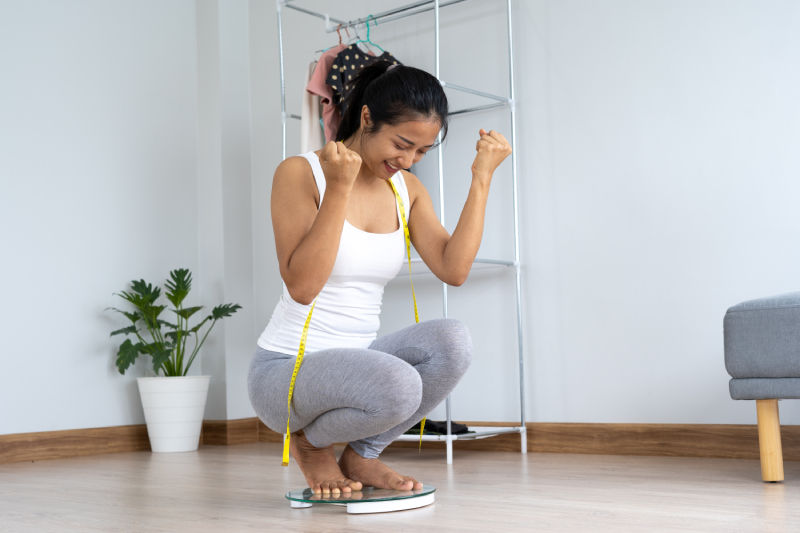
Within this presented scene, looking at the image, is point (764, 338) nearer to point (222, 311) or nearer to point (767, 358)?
point (767, 358)

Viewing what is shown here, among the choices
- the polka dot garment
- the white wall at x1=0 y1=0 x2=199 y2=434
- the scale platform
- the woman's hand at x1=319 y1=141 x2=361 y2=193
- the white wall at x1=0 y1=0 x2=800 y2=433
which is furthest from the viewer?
the white wall at x1=0 y1=0 x2=199 y2=434

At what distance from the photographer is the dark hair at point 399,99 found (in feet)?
4.86

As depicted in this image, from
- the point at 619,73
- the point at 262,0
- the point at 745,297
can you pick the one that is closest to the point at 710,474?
the point at 745,297

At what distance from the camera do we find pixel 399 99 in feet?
4.87

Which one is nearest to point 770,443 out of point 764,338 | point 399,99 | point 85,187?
point 764,338

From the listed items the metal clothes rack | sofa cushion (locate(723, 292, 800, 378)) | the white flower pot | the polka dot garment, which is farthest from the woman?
the white flower pot

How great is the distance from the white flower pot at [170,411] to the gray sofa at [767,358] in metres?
1.99

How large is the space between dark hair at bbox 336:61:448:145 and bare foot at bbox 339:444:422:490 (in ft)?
2.08

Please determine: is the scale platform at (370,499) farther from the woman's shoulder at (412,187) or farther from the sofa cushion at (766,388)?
the sofa cushion at (766,388)

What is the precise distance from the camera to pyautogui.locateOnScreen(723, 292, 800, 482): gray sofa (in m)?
1.66

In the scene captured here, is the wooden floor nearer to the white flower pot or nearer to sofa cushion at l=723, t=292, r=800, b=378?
sofa cushion at l=723, t=292, r=800, b=378

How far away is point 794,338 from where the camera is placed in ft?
5.42

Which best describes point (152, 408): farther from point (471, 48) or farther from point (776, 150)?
point (776, 150)

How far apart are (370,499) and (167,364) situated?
189 cm
